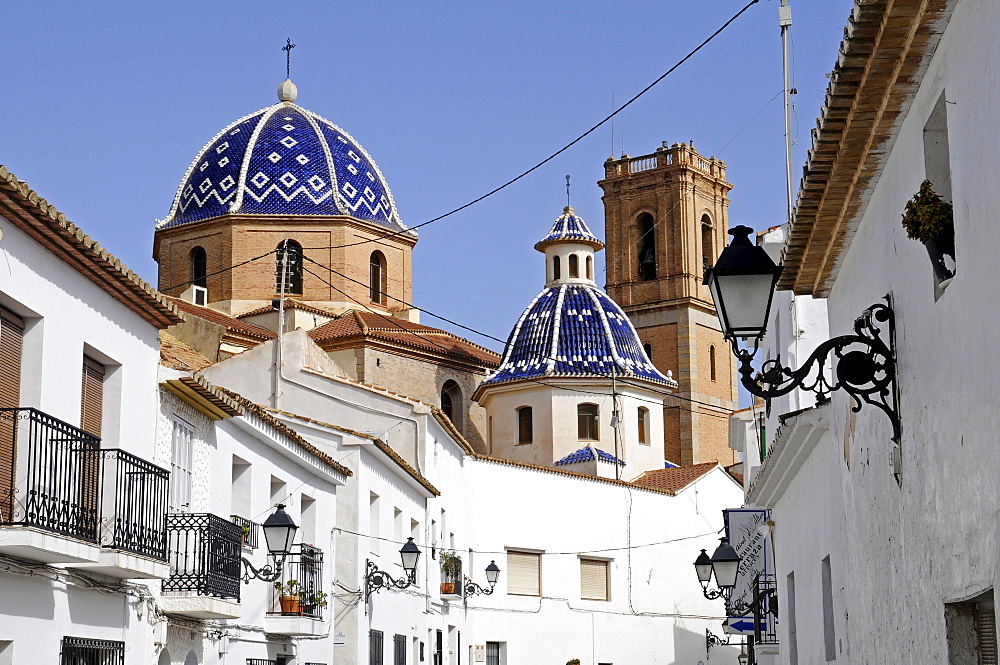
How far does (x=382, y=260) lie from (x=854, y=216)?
113ft

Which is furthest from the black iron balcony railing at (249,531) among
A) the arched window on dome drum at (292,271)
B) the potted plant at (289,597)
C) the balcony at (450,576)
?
the arched window on dome drum at (292,271)

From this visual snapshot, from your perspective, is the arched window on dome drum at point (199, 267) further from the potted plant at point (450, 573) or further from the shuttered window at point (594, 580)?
the potted plant at point (450, 573)

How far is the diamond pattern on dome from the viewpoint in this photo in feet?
132

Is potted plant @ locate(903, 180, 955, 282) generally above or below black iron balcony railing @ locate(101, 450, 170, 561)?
above

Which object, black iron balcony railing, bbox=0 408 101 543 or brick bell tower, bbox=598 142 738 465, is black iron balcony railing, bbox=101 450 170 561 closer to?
black iron balcony railing, bbox=0 408 101 543

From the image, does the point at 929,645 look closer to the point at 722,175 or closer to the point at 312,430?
the point at 312,430

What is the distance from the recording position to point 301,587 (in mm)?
17797

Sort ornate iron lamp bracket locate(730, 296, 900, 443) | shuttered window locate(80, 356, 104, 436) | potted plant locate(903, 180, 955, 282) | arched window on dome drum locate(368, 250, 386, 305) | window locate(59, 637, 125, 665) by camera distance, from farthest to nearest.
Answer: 1. arched window on dome drum locate(368, 250, 386, 305)
2. shuttered window locate(80, 356, 104, 436)
3. window locate(59, 637, 125, 665)
4. ornate iron lamp bracket locate(730, 296, 900, 443)
5. potted plant locate(903, 180, 955, 282)

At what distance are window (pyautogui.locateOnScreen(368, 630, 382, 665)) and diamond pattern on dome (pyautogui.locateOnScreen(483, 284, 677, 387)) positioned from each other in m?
18.2

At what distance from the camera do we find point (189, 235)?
41.4 metres

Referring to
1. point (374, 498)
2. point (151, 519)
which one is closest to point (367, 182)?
point (374, 498)

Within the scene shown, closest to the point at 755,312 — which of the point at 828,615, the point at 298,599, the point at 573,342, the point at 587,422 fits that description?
the point at 828,615

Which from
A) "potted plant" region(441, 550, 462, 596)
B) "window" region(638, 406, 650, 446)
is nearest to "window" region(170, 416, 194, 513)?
"potted plant" region(441, 550, 462, 596)

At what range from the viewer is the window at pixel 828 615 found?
1035 cm
